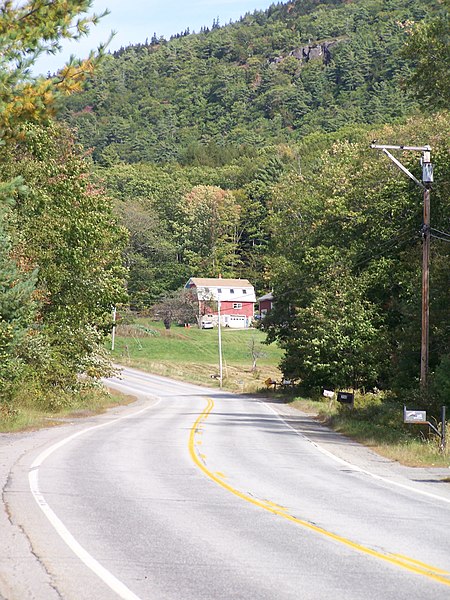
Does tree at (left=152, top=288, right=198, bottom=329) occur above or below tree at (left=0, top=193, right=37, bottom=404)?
above

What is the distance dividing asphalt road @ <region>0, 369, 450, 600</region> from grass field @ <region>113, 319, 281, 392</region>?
52341mm

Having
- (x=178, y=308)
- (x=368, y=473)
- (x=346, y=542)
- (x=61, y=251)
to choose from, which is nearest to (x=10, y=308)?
(x=61, y=251)

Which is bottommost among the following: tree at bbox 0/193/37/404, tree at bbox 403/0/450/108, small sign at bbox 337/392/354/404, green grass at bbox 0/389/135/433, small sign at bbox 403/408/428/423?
green grass at bbox 0/389/135/433

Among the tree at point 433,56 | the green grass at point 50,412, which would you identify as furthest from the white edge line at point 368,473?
the tree at point 433,56

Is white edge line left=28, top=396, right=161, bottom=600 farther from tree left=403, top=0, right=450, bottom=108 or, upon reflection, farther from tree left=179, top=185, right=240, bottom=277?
tree left=179, top=185, right=240, bottom=277

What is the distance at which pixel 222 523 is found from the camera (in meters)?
12.4

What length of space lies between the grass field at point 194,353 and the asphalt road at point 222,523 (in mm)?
52341

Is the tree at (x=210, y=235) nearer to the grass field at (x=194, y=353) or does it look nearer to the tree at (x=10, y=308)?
the grass field at (x=194, y=353)

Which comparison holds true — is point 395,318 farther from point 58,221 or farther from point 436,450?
point 436,450

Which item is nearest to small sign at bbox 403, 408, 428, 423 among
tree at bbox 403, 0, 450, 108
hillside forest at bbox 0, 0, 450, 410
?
hillside forest at bbox 0, 0, 450, 410

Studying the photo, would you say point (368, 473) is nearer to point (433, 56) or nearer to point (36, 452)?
point (36, 452)

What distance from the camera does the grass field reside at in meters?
83.0

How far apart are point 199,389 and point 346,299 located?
28.4m

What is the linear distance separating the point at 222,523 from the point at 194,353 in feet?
274
